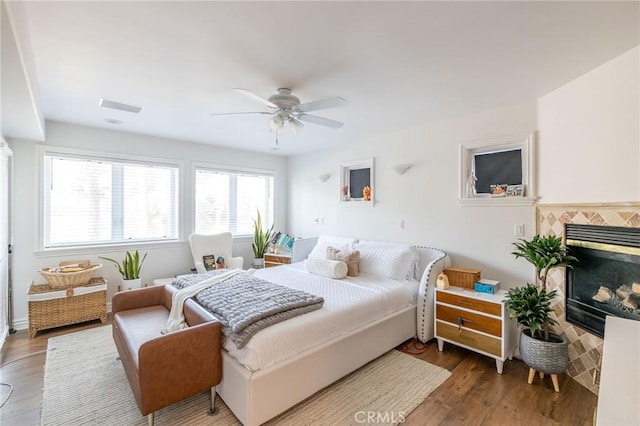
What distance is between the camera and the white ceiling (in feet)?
5.24

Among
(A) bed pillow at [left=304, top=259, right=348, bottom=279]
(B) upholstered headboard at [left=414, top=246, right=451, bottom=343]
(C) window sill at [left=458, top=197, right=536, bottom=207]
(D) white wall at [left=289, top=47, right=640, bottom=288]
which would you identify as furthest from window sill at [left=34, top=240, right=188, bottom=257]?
(C) window sill at [left=458, top=197, right=536, bottom=207]

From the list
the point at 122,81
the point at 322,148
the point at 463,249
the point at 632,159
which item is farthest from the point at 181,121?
the point at 632,159

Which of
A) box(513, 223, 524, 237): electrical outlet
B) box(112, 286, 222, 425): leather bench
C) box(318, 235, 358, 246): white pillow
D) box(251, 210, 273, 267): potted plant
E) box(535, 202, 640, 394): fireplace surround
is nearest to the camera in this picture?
box(112, 286, 222, 425): leather bench

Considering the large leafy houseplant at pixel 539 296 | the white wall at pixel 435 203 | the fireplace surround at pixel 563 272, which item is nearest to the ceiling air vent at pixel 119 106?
the white wall at pixel 435 203

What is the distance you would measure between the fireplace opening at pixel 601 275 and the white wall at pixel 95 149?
4713 mm

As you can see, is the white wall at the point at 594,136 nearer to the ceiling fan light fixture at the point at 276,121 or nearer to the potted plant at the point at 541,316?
the potted plant at the point at 541,316

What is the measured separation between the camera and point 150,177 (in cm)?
442

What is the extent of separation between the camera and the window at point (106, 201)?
12.3 feet

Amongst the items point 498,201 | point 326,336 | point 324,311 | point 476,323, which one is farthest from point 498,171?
point 326,336

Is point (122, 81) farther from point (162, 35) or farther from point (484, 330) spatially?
point (484, 330)

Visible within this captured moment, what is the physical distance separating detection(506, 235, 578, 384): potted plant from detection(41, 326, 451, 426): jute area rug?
754 mm

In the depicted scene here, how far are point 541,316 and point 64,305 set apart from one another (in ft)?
16.5

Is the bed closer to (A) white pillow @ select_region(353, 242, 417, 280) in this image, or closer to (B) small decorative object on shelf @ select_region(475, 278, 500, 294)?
(A) white pillow @ select_region(353, 242, 417, 280)

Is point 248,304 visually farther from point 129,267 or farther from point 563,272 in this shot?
point 563,272
